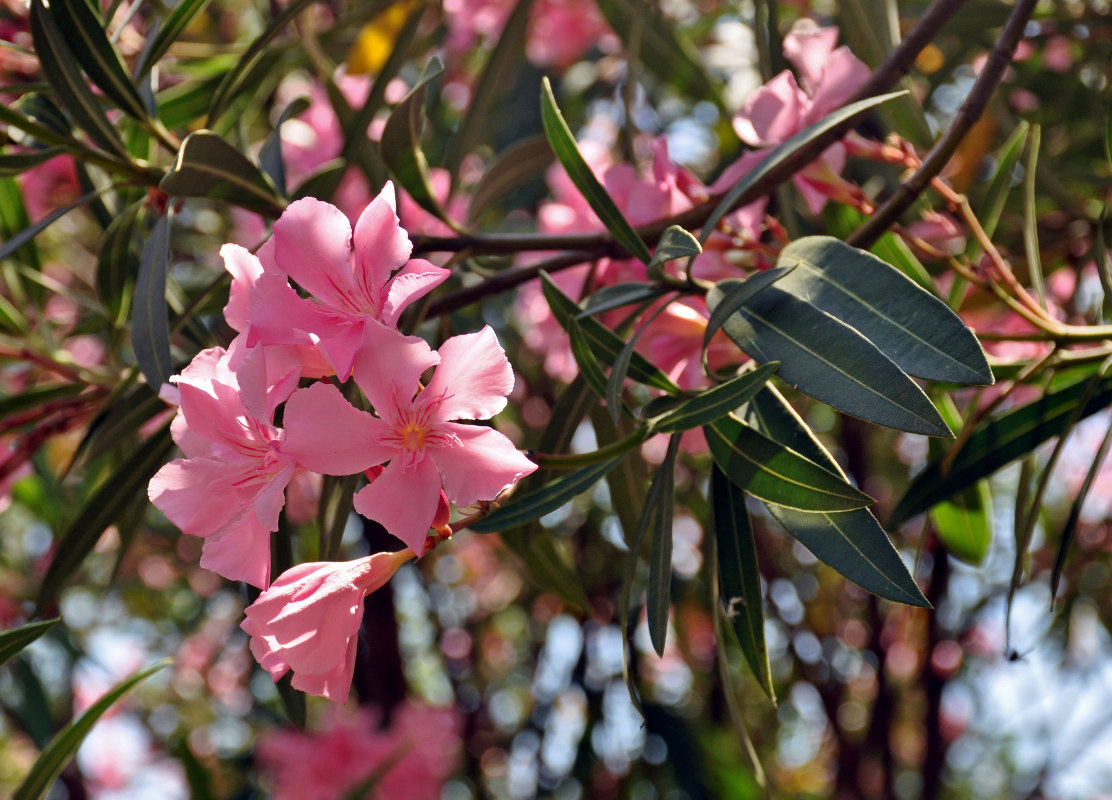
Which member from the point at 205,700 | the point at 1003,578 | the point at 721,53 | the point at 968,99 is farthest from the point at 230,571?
the point at 205,700

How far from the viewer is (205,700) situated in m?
3.38

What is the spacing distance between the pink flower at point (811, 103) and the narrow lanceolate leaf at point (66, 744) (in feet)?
2.41

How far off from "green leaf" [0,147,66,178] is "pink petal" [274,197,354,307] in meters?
0.41

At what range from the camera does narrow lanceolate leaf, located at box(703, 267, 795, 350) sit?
61cm

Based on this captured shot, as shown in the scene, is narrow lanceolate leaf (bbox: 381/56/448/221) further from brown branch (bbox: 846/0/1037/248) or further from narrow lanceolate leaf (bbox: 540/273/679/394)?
brown branch (bbox: 846/0/1037/248)

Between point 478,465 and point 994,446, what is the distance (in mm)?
553

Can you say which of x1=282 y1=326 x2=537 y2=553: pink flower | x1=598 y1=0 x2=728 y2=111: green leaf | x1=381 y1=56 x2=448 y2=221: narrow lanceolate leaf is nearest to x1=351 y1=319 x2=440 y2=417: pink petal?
x1=282 y1=326 x2=537 y2=553: pink flower

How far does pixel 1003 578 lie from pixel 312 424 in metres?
2.54

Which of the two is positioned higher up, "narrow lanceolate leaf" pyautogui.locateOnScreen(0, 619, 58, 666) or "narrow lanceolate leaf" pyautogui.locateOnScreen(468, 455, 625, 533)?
"narrow lanceolate leaf" pyautogui.locateOnScreen(468, 455, 625, 533)

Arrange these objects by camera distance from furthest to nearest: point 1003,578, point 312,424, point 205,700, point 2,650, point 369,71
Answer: point 205,700, point 1003,578, point 369,71, point 2,650, point 312,424

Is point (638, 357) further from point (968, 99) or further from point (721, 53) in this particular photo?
point (721, 53)

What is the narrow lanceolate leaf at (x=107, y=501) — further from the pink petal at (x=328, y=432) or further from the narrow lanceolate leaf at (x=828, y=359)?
the narrow lanceolate leaf at (x=828, y=359)

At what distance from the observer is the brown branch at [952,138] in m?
0.72

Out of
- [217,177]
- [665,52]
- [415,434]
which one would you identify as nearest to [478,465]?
[415,434]
